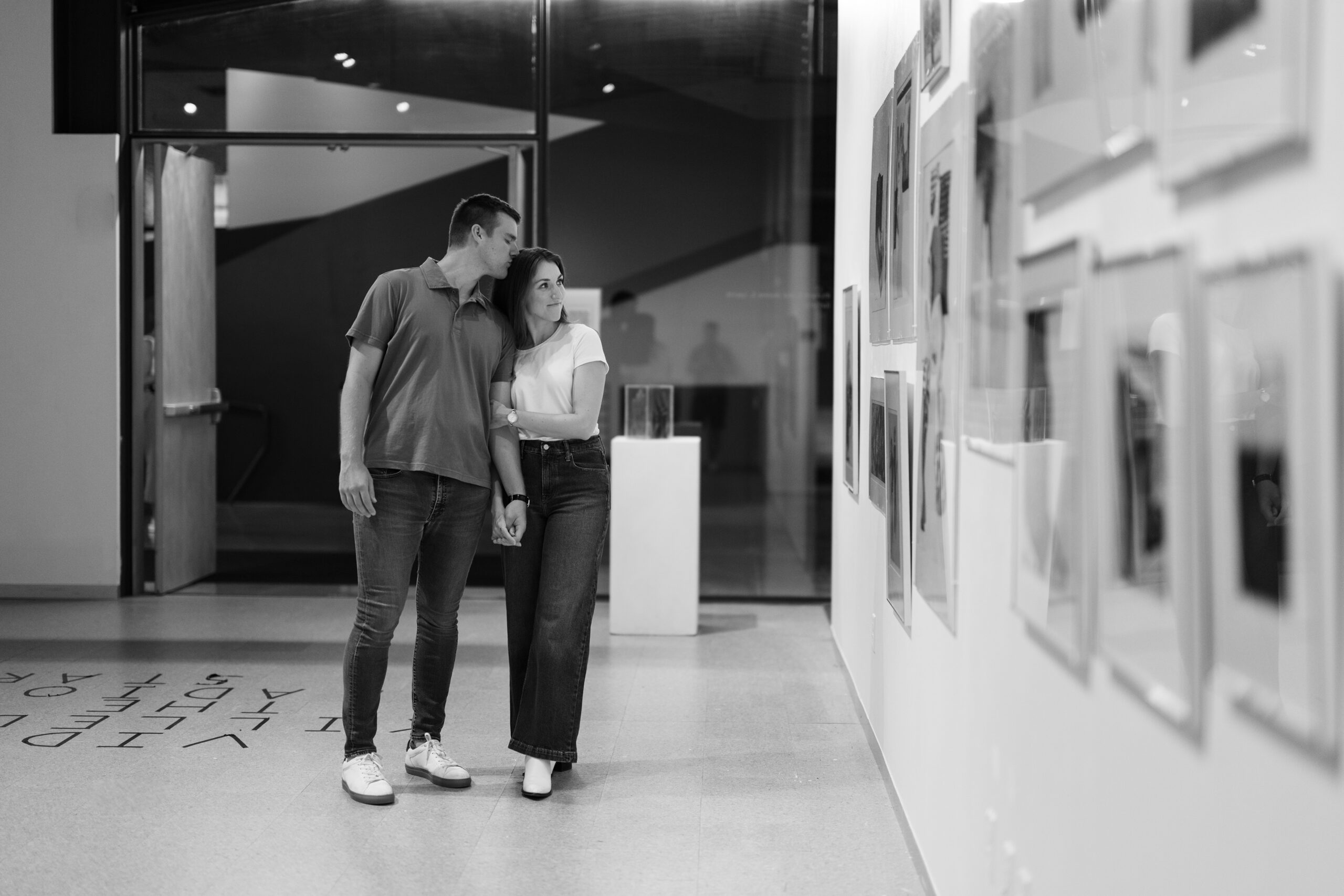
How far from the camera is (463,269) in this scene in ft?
12.1

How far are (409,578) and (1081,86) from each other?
2.48m

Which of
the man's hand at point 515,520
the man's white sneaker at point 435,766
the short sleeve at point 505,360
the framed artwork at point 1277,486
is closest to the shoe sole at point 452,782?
the man's white sneaker at point 435,766

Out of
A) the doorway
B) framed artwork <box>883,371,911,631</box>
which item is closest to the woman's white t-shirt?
framed artwork <box>883,371,911,631</box>

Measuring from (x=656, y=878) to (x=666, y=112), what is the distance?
514 centimetres

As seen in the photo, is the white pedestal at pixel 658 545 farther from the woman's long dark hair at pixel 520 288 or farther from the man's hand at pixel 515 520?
the man's hand at pixel 515 520

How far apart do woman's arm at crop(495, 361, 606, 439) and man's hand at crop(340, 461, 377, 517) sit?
1.38 feet

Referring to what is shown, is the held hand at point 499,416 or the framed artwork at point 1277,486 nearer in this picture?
the framed artwork at point 1277,486

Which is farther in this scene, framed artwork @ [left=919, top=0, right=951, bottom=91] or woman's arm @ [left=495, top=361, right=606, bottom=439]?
woman's arm @ [left=495, top=361, right=606, bottom=439]

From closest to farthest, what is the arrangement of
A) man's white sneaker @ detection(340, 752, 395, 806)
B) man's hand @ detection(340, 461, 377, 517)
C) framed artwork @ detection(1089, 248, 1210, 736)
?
framed artwork @ detection(1089, 248, 1210, 736) < man's hand @ detection(340, 461, 377, 517) < man's white sneaker @ detection(340, 752, 395, 806)

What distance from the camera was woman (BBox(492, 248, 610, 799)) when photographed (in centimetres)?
372

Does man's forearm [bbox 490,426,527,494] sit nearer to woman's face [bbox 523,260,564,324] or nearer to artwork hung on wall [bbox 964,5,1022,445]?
woman's face [bbox 523,260,564,324]

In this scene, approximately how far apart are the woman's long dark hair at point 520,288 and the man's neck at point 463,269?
14 centimetres

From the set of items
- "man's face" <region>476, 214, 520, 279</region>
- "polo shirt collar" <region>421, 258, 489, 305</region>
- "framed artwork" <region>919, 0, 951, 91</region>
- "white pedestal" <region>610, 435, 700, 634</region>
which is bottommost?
"white pedestal" <region>610, 435, 700, 634</region>

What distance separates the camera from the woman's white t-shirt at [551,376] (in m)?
3.74
